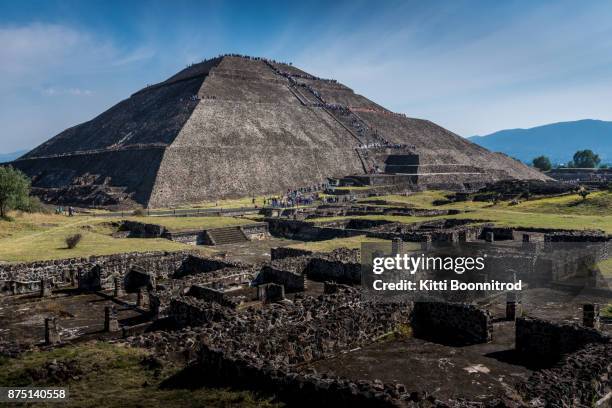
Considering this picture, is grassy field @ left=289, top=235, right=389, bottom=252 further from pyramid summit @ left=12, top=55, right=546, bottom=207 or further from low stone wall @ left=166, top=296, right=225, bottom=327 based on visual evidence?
pyramid summit @ left=12, top=55, right=546, bottom=207

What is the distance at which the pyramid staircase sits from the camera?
37938 millimetres

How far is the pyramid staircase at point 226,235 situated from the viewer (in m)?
37.9

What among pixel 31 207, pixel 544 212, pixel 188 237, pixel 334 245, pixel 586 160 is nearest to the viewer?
pixel 334 245

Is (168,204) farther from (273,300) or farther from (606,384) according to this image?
(606,384)

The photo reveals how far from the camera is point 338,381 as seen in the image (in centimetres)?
850

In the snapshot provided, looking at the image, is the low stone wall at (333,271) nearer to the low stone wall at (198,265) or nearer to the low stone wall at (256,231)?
the low stone wall at (198,265)

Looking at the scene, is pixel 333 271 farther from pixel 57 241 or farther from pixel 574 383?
pixel 57 241

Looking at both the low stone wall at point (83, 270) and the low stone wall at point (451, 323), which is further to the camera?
the low stone wall at point (83, 270)

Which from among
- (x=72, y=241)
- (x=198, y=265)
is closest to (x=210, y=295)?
(x=198, y=265)

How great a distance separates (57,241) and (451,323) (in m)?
25.8

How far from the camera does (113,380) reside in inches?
397

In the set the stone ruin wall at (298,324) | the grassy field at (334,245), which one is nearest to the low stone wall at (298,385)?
Result: the stone ruin wall at (298,324)

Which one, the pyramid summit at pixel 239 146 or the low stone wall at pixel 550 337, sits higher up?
the pyramid summit at pixel 239 146

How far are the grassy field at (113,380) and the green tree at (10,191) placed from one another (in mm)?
33056
